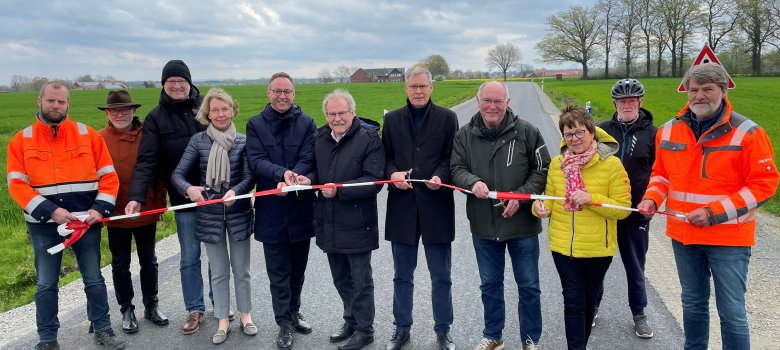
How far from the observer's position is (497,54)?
388ft

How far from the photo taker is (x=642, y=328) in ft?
14.8

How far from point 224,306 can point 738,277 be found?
402 cm

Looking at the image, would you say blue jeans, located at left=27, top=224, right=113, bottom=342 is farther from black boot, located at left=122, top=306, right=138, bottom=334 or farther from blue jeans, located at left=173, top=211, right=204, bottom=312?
blue jeans, located at left=173, top=211, right=204, bottom=312

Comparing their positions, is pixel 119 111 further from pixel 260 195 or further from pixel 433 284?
pixel 433 284

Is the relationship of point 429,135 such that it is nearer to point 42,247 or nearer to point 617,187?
point 617,187

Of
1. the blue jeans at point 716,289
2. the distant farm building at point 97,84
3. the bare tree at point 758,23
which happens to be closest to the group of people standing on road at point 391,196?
the blue jeans at point 716,289

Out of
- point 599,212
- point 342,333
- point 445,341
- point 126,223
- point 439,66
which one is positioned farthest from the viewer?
point 439,66

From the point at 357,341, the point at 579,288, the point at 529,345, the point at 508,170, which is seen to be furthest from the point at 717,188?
the point at 357,341

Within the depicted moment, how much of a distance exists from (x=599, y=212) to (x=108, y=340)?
161 inches

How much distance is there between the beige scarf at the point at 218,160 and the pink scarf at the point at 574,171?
9.33ft

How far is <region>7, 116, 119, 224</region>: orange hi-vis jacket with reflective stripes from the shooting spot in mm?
4355

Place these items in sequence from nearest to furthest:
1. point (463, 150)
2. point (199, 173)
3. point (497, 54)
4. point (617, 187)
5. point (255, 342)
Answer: point (617, 187) < point (463, 150) < point (255, 342) < point (199, 173) < point (497, 54)

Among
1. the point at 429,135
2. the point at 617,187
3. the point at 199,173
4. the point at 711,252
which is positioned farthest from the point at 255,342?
the point at 711,252

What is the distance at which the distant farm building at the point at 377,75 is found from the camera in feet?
448
